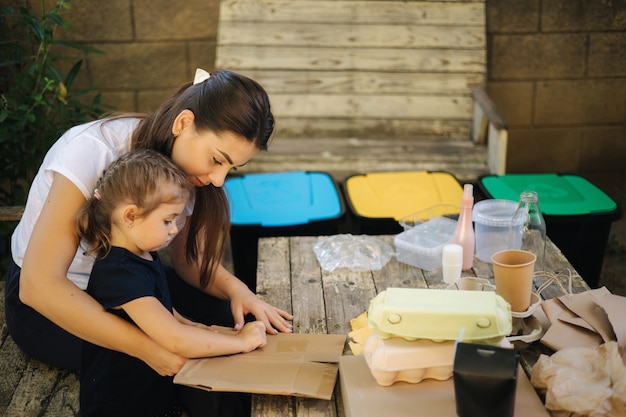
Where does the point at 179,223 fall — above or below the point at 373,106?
below

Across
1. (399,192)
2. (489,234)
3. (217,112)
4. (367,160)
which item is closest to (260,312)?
(217,112)

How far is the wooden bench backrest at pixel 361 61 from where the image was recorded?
4.28 m

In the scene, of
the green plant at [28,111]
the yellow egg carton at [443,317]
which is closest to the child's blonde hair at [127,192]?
the yellow egg carton at [443,317]

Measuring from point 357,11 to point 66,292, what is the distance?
2.91 meters

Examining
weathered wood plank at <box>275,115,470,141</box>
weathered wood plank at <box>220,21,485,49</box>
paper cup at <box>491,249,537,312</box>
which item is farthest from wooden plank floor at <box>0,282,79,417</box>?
weathered wood plank at <box>220,21,485,49</box>

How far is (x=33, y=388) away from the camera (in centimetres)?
225

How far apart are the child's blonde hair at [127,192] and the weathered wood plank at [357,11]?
2499mm

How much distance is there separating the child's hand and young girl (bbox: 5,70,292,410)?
71 millimetres

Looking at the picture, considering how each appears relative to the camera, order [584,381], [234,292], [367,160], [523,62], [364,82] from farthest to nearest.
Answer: [523,62]
[364,82]
[367,160]
[234,292]
[584,381]

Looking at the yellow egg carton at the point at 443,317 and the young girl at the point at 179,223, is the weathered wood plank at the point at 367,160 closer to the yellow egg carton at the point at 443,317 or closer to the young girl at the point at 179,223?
the young girl at the point at 179,223

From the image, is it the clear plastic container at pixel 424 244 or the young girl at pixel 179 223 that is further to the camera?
the clear plastic container at pixel 424 244

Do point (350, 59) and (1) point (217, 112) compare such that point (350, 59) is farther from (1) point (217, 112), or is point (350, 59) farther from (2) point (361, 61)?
(1) point (217, 112)

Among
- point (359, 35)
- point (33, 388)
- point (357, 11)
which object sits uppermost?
point (357, 11)

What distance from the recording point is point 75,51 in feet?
15.1
